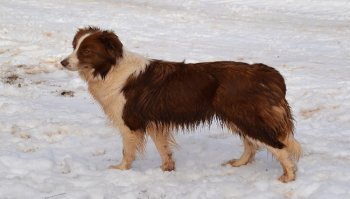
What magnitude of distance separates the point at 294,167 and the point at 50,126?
3724mm

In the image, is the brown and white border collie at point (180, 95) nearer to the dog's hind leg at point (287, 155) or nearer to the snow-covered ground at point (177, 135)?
the dog's hind leg at point (287, 155)

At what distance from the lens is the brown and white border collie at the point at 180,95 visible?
17.1 ft

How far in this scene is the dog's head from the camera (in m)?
5.46

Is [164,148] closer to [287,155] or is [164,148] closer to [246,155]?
[246,155]

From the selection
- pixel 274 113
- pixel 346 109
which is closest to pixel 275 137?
pixel 274 113

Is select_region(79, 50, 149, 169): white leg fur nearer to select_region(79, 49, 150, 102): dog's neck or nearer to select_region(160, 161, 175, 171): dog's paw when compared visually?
select_region(79, 49, 150, 102): dog's neck

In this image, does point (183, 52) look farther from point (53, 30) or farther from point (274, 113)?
point (274, 113)

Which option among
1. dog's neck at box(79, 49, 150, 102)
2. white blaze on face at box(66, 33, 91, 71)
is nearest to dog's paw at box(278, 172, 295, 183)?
dog's neck at box(79, 49, 150, 102)

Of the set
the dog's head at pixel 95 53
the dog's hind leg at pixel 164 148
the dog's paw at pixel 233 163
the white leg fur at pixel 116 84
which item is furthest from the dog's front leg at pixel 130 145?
the dog's paw at pixel 233 163

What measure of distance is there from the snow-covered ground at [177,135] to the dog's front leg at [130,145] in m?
0.16

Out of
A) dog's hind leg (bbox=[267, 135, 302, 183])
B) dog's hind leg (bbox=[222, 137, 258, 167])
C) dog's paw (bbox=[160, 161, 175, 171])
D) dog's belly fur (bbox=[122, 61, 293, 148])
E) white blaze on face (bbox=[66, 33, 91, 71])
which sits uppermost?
white blaze on face (bbox=[66, 33, 91, 71])

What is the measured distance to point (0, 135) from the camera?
6926 mm

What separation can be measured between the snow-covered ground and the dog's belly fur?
672 millimetres

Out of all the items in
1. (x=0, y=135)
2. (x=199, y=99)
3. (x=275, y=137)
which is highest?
(x=199, y=99)
